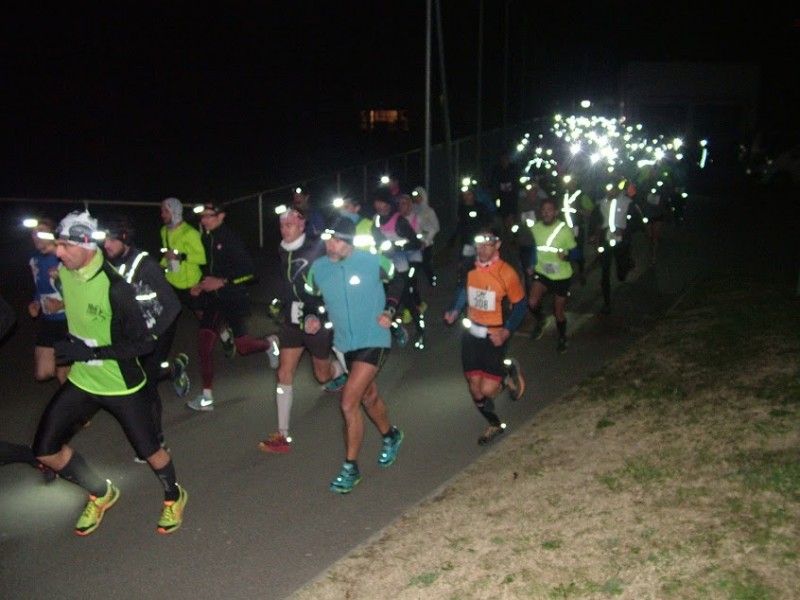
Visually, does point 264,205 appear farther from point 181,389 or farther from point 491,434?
point 491,434

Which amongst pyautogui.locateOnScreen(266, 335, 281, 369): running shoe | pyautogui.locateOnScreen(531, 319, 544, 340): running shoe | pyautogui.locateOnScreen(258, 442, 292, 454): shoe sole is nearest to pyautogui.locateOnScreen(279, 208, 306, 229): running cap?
pyautogui.locateOnScreen(266, 335, 281, 369): running shoe

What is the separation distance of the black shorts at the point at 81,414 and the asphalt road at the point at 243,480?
2.34 ft

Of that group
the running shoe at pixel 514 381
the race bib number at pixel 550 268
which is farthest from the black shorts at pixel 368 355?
the race bib number at pixel 550 268

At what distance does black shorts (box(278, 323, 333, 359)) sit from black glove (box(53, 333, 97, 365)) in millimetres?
2113

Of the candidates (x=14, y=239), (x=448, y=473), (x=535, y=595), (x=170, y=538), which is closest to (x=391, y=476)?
(x=448, y=473)

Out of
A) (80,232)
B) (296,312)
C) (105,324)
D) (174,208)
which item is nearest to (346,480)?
(296,312)

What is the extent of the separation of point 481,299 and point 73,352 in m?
3.36

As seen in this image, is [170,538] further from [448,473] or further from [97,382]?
→ [448,473]

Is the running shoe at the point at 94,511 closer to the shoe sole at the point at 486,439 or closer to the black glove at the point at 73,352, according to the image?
the black glove at the point at 73,352

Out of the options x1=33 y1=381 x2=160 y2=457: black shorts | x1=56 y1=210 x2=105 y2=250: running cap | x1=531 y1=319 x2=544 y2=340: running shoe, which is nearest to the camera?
x1=56 y1=210 x2=105 y2=250: running cap

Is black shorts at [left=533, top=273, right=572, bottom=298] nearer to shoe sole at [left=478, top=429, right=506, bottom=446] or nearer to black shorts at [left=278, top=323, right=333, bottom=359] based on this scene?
shoe sole at [left=478, top=429, right=506, bottom=446]

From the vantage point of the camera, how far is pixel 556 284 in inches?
427

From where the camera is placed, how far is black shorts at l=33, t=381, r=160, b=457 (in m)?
5.93

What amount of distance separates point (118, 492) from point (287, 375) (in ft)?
5.34
